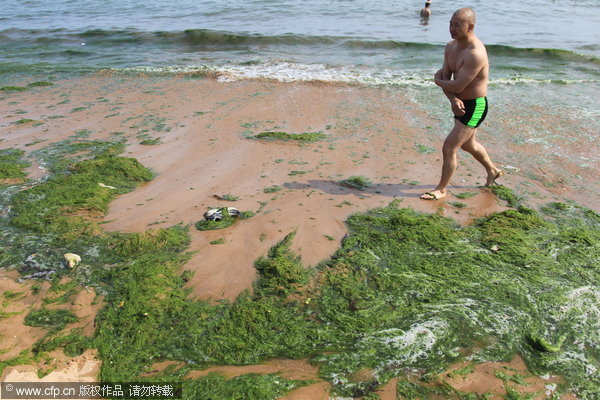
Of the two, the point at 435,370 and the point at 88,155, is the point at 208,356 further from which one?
the point at 88,155

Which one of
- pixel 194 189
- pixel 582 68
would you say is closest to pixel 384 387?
pixel 194 189

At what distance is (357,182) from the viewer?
4734mm

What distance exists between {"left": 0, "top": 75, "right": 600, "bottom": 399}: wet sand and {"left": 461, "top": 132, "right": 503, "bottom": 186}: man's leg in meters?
0.18

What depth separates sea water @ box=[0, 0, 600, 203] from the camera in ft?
22.8

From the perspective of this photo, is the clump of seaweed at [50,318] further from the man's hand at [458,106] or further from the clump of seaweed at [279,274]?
the man's hand at [458,106]

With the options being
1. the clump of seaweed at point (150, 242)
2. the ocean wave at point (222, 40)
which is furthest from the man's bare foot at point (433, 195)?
the ocean wave at point (222, 40)

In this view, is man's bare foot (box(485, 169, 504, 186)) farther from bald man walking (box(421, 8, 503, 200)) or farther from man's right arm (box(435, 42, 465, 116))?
man's right arm (box(435, 42, 465, 116))

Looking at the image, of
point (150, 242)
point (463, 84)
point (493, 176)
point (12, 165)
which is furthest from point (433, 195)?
point (12, 165)

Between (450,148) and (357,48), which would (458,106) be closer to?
(450,148)

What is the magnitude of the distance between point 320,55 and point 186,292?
33.0 ft

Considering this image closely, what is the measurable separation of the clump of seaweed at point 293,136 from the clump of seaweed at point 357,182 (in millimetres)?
1351

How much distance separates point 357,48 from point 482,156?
8.81 meters

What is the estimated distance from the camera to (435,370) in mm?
2412

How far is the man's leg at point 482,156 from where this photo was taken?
14.3 feet
